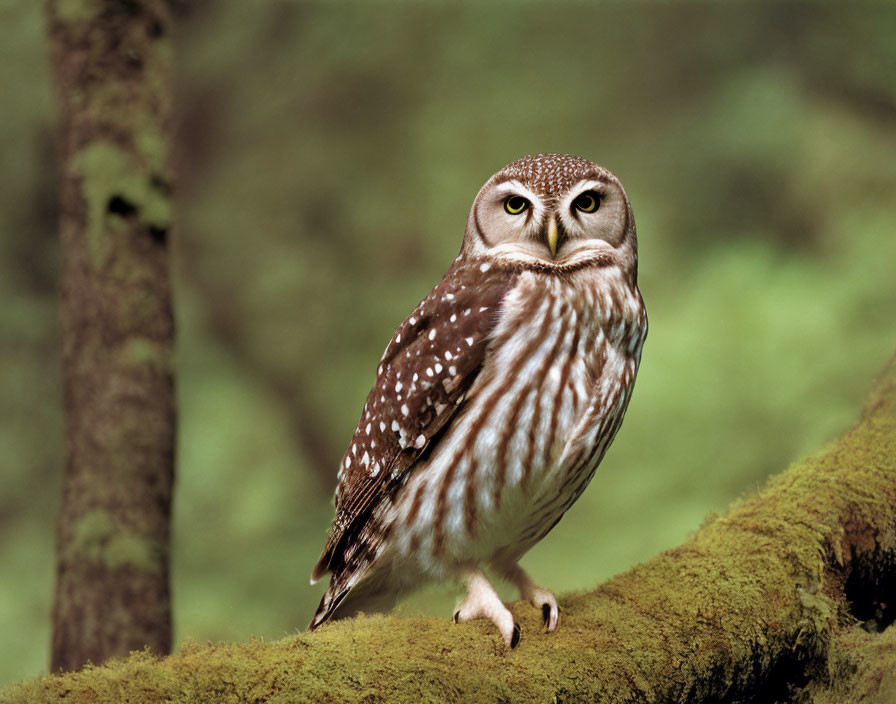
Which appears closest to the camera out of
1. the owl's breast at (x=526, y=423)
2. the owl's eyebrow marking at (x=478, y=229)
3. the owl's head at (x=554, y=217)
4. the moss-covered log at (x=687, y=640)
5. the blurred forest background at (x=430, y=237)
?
the moss-covered log at (x=687, y=640)

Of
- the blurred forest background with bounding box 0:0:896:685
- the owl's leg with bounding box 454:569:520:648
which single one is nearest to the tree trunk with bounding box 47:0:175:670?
the owl's leg with bounding box 454:569:520:648

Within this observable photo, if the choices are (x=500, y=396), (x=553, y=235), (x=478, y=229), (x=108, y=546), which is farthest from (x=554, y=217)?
(x=108, y=546)

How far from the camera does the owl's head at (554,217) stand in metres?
2.04

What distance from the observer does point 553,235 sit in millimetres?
2004

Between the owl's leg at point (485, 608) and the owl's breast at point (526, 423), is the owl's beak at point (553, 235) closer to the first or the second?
the owl's breast at point (526, 423)

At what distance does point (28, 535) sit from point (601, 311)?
5.13 meters

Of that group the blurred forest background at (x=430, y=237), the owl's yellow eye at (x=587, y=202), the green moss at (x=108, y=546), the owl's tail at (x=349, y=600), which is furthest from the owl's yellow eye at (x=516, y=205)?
the blurred forest background at (x=430, y=237)

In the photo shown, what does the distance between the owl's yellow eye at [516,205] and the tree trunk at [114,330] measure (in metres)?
1.37

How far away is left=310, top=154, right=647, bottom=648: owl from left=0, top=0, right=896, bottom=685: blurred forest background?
102 inches

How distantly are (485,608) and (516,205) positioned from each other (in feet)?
3.08

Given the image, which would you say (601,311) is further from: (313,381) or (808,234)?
(313,381)

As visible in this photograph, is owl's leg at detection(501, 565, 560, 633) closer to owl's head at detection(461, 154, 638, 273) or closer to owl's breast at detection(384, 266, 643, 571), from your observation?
owl's breast at detection(384, 266, 643, 571)

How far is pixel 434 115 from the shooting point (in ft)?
19.2

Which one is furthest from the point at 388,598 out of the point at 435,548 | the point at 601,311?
the point at 601,311
